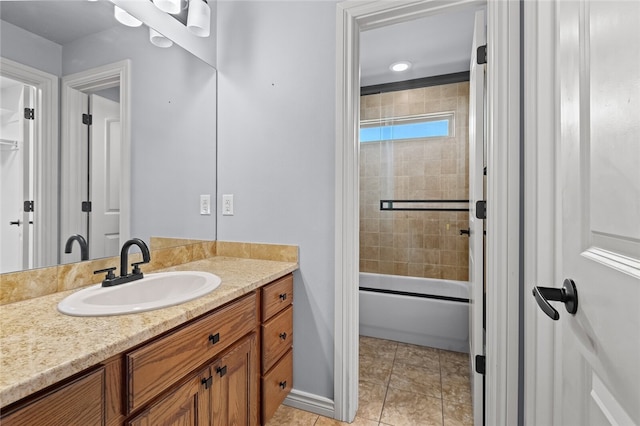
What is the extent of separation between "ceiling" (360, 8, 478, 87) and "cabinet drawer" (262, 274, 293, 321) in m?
1.87

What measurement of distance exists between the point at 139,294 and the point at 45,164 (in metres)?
0.58

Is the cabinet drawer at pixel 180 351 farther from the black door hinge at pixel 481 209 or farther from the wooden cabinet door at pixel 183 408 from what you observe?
the black door hinge at pixel 481 209

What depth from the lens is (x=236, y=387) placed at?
3.81 ft

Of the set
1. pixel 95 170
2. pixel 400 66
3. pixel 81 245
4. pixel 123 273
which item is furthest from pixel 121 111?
pixel 400 66

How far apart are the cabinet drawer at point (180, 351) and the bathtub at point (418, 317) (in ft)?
4.99

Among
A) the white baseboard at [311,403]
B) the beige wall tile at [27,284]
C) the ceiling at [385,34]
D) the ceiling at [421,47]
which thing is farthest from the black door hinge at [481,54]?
the beige wall tile at [27,284]

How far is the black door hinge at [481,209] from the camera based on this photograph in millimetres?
1420

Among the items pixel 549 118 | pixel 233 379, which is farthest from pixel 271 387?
pixel 549 118

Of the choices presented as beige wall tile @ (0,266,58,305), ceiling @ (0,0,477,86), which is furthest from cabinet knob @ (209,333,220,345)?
ceiling @ (0,0,477,86)

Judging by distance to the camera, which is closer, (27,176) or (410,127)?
(27,176)

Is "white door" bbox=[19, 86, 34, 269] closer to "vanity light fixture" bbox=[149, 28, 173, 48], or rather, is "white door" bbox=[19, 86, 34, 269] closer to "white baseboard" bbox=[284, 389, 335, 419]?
"vanity light fixture" bbox=[149, 28, 173, 48]

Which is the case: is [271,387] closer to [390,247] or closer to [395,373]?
[395,373]

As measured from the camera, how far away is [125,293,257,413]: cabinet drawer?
778mm

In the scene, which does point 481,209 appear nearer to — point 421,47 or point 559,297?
point 559,297
